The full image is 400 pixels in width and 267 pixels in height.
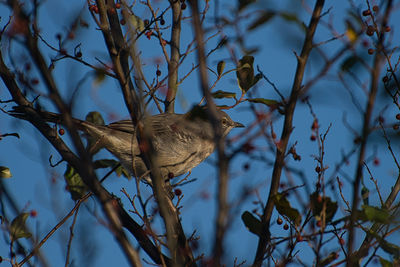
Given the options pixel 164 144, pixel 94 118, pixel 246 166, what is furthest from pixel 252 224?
pixel 164 144

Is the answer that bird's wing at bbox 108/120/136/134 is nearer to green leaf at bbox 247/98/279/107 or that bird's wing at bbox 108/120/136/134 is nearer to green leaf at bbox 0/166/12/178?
green leaf at bbox 0/166/12/178

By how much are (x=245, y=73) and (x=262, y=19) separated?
5.53 ft

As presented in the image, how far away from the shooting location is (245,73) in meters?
4.37

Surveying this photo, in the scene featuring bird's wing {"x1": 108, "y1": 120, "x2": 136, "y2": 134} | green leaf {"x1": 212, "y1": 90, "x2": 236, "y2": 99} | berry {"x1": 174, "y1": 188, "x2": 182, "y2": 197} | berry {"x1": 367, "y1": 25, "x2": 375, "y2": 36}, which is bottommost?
berry {"x1": 174, "y1": 188, "x2": 182, "y2": 197}

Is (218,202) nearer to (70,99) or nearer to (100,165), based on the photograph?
(70,99)

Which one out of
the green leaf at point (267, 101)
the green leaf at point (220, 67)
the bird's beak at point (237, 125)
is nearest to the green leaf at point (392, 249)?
the green leaf at point (267, 101)

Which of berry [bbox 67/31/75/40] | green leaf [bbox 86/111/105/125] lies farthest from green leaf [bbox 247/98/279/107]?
green leaf [bbox 86/111/105/125]

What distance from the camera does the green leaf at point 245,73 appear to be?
4258mm

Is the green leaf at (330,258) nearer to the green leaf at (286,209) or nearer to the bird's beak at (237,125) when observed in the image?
the green leaf at (286,209)

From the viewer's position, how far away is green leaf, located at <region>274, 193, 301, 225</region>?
308 centimetres

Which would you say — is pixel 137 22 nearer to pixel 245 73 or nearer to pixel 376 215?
pixel 245 73

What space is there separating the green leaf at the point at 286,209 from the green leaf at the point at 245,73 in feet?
4.92

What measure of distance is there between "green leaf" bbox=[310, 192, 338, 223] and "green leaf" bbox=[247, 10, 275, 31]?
3.88 feet

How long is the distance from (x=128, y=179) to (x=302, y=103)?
2.81 meters
